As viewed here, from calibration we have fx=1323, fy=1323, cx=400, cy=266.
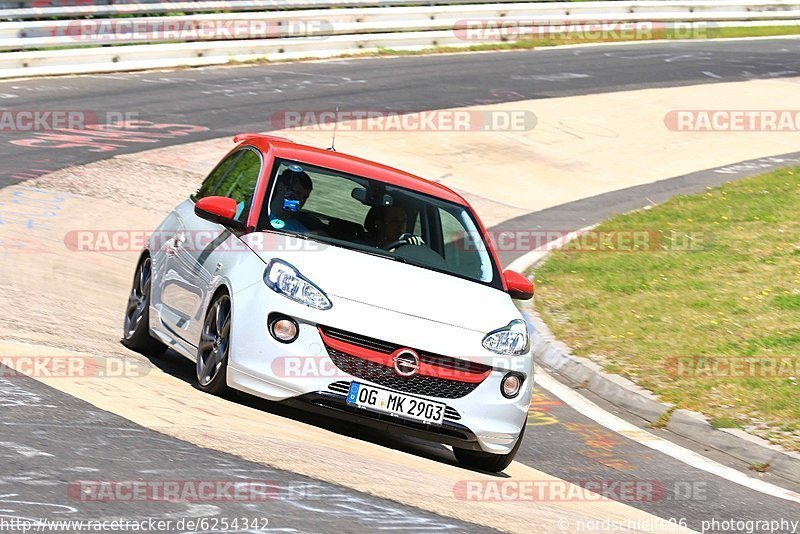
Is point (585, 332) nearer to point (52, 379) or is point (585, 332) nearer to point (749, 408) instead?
point (749, 408)

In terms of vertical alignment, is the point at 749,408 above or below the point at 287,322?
below

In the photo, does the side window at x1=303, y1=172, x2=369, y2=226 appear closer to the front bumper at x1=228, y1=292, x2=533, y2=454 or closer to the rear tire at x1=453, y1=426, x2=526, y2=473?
the front bumper at x1=228, y1=292, x2=533, y2=454

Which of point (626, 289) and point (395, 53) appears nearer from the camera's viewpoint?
point (626, 289)

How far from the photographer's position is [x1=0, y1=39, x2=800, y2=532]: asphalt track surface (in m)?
5.82

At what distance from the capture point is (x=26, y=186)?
15.0 meters

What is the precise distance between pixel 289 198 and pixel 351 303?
1431mm

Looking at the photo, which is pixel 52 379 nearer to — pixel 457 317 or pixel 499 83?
pixel 457 317

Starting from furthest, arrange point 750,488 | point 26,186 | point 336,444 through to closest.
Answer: point 26,186, point 750,488, point 336,444

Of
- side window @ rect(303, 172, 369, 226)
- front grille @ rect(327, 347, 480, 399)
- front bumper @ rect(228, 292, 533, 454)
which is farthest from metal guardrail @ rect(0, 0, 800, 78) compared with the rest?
front grille @ rect(327, 347, 480, 399)

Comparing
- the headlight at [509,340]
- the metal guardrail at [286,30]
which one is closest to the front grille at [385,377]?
the headlight at [509,340]

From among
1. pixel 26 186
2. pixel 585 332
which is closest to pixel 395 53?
pixel 26 186

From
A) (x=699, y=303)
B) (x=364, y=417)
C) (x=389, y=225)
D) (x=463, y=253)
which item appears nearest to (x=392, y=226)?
(x=389, y=225)

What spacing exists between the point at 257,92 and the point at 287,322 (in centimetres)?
1606

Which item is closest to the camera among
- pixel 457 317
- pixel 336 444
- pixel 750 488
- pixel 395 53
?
pixel 336 444
